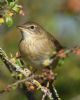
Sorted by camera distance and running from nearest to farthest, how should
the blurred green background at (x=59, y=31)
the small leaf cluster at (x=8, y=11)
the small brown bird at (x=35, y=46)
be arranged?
1. the small leaf cluster at (x=8, y=11)
2. the small brown bird at (x=35, y=46)
3. the blurred green background at (x=59, y=31)

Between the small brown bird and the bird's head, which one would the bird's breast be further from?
the bird's head

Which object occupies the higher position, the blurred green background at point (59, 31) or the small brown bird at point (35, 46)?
the small brown bird at point (35, 46)

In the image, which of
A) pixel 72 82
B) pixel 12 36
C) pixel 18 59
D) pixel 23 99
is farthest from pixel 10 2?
pixel 12 36

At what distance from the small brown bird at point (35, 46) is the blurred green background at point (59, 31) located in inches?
82.0

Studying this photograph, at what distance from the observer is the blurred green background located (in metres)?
10.4

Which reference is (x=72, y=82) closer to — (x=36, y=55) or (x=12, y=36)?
(x=12, y=36)

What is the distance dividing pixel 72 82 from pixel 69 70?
357 mm

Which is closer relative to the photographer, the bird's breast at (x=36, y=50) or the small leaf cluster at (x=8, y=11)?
the small leaf cluster at (x=8, y=11)

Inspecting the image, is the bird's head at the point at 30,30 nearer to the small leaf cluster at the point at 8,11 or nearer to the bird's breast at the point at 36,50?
the bird's breast at the point at 36,50

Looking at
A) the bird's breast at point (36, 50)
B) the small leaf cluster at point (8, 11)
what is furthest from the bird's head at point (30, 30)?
the small leaf cluster at point (8, 11)

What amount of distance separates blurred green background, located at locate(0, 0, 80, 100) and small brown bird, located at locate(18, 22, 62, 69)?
208 centimetres

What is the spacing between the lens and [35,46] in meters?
7.63

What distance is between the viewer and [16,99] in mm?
9773

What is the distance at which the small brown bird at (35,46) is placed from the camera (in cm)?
729
